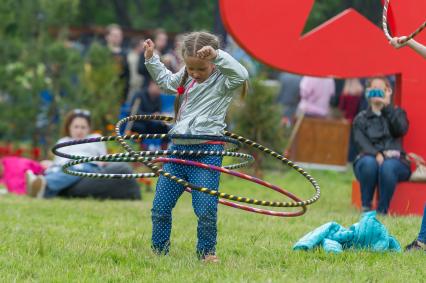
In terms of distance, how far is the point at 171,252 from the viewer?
728 cm

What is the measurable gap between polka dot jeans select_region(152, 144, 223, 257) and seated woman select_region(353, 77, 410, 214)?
3.92 m

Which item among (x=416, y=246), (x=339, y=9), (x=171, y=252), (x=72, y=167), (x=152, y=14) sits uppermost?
(x=339, y=9)

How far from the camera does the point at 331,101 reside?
18.2 m

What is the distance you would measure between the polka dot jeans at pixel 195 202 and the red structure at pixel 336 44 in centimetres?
343

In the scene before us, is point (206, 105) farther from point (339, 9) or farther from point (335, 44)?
point (339, 9)

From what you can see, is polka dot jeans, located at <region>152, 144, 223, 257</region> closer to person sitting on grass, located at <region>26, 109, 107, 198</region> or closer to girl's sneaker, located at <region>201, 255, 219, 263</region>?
girl's sneaker, located at <region>201, 255, 219, 263</region>

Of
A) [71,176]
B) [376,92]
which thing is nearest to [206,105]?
[376,92]

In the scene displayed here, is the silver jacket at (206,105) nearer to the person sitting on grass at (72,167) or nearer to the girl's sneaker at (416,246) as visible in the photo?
the girl's sneaker at (416,246)

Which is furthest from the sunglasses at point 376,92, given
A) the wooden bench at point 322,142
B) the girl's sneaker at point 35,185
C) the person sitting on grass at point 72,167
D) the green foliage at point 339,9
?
the green foliage at point 339,9

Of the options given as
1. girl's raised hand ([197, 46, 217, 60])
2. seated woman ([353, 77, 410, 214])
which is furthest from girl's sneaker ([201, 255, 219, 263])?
seated woman ([353, 77, 410, 214])

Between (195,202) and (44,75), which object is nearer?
(195,202)

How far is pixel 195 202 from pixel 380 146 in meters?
4.34

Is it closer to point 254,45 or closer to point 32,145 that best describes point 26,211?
point 254,45

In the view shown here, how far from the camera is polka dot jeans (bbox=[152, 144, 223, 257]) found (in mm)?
6883
